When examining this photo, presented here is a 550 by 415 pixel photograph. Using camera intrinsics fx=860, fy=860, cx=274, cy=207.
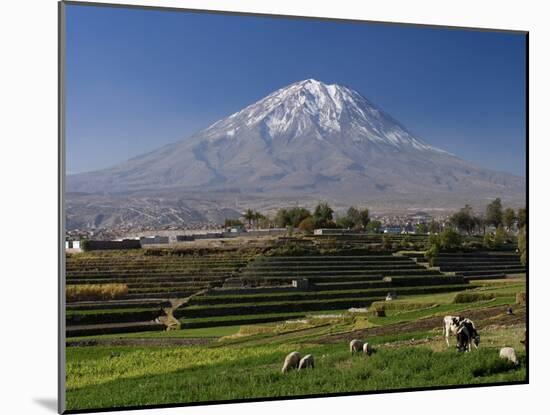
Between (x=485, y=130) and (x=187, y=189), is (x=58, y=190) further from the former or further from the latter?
(x=485, y=130)

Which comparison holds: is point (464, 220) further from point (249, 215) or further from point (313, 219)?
point (249, 215)

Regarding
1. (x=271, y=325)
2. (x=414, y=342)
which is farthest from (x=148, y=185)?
(x=414, y=342)

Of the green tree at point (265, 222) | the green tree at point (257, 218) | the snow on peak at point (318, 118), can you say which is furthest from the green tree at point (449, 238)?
the green tree at point (257, 218)

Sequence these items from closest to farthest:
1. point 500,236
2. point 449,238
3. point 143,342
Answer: point 143,342 → point 449,238 → point 500,236

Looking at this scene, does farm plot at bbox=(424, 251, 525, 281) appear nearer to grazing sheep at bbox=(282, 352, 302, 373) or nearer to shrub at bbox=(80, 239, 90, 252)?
grazing sheep at bbox=(282, 352, 302, 373)

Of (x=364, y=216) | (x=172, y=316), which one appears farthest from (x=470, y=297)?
(x=172, y=316)

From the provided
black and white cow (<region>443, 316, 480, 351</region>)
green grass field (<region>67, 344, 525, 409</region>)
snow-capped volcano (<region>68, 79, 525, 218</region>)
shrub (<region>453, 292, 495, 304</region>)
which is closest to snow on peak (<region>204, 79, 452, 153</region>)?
snow-capped volcano (<region>68, 79, 525, 218</region>)
